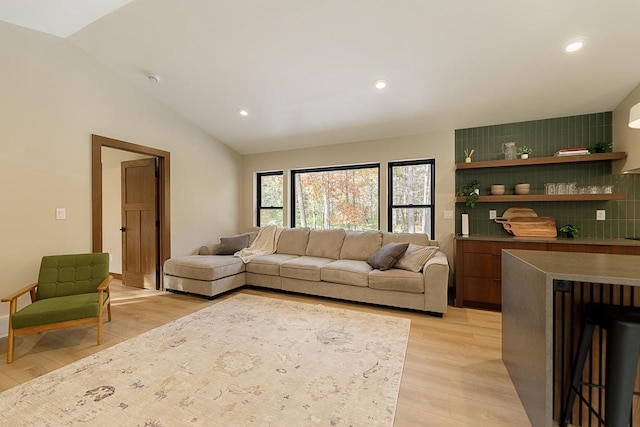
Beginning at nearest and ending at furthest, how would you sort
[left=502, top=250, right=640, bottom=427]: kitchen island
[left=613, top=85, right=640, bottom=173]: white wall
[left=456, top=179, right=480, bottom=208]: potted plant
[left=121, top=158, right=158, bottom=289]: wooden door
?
[left=502, top=250, right=640, bottom=427]: kitchen island
[left=613, top=85, right=640, bottom=173]: white wall
[left=456, top=179, right=480, bottom=208]: potted plant
[left=121, top=158, right=158, bottom=289]: wooden door

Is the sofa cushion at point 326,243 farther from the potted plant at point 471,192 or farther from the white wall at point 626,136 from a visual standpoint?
the white wall at point 626,136

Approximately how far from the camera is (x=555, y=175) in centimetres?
345

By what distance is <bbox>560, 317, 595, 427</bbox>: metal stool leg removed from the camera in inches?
53.6

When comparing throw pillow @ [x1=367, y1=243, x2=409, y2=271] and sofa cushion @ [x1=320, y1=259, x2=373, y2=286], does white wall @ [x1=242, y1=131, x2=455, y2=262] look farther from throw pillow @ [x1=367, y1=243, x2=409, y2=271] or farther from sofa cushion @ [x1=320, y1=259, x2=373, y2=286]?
sofa cushion @ [x1=320, y1=259, x2=373, y2=286]

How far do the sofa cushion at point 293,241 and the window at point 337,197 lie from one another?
0.48 metres

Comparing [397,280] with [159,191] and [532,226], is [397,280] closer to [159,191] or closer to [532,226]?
[532,226]

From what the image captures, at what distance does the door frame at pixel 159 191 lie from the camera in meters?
3.22

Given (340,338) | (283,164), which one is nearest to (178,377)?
(340,338)

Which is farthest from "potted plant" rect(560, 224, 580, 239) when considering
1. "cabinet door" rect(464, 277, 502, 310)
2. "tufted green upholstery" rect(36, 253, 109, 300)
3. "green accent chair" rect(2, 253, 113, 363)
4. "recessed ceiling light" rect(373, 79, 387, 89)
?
"tufted green upholstery" rect(36, 253, 109, 300)

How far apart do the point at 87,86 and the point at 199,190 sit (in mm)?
1970

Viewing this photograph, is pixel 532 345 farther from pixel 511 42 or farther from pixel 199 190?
pixel 199 190

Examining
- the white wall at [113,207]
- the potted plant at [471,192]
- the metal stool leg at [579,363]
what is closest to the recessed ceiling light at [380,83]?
the potted plant at [471,192]

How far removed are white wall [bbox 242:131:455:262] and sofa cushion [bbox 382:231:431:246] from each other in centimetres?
32

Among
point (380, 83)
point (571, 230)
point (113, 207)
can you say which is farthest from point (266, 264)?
point (571, 230)
